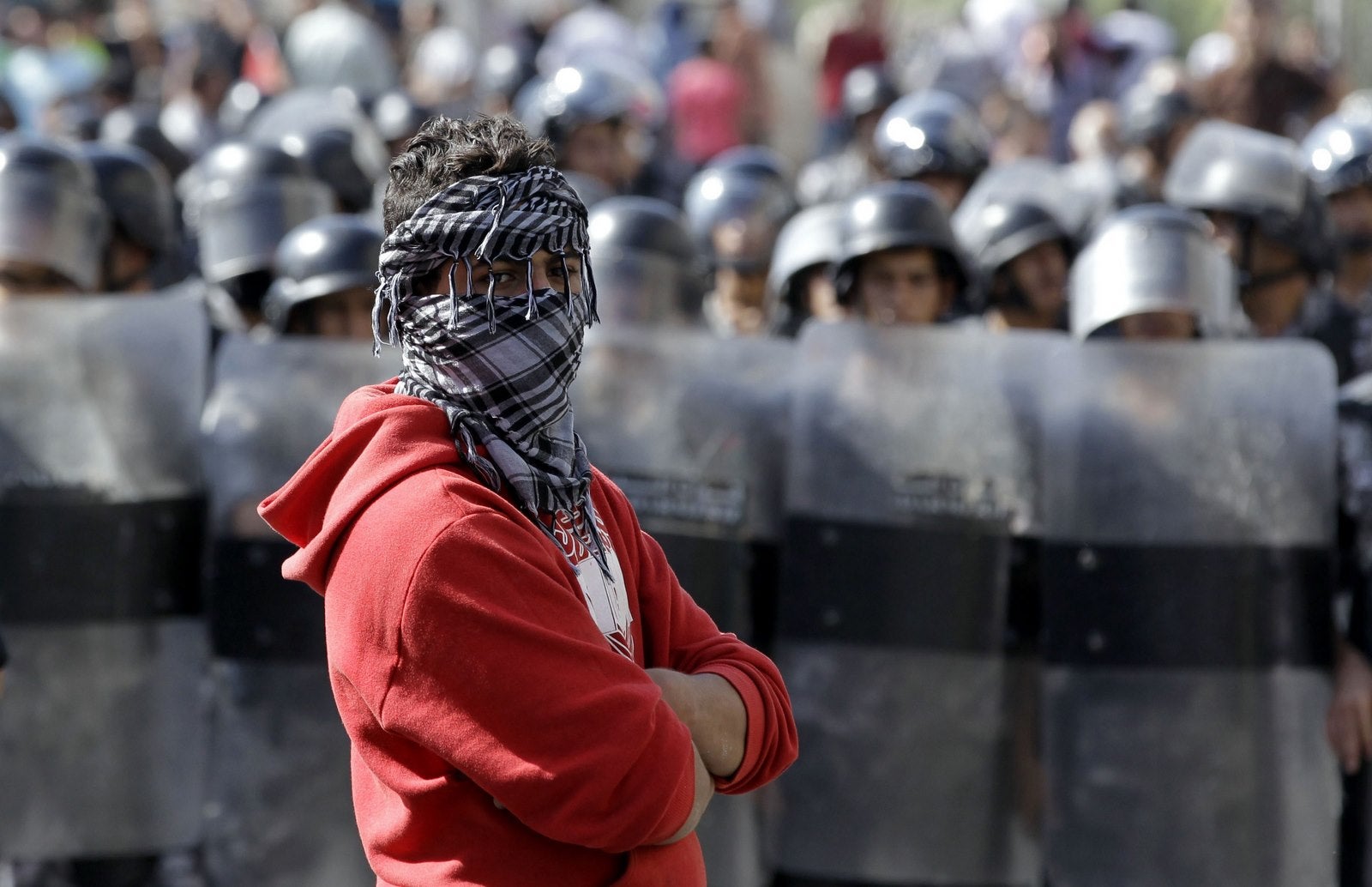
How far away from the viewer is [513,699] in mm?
1993

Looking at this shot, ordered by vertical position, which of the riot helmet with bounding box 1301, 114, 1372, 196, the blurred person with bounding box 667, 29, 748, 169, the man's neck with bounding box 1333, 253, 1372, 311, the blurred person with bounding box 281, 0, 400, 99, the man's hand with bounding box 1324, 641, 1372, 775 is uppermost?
the blurred person with bounding box 281, 0, 400, 99

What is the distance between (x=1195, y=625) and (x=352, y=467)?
103 inches

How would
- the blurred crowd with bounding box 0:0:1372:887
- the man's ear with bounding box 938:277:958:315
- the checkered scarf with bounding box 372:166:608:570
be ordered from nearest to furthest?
1. the checkered scarf with bounding box 372:166:608:570
2. the blurred crowd with bounding box 0:0:1372:887
3. the man's ear with bounding box 938:277:958:315

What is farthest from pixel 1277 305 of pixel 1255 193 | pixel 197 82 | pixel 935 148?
pixel 197 82

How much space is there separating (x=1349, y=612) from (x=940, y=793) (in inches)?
41.1

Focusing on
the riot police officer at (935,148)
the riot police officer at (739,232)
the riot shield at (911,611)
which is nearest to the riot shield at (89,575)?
the riot shield at (911,611)

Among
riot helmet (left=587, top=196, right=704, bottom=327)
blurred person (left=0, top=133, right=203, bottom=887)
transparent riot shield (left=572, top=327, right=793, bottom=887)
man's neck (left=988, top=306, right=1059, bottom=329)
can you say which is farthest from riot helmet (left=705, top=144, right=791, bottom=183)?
blurred person (left=0, top=133, right=203, bottom=887)

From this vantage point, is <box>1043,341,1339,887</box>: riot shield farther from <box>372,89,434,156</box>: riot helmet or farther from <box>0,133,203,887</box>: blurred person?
<box>372,89,434,156</box>: riot helmet

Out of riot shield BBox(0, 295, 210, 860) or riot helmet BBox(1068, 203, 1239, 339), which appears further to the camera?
riot helmet BBox(1068, 203, 1239, 339)

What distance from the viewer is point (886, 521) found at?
4391 mm

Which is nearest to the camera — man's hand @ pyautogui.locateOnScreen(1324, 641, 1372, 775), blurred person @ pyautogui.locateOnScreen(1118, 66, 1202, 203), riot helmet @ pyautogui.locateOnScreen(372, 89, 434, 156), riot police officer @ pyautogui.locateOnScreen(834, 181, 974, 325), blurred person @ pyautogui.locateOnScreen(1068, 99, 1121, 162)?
man's hand @ pyautogui.locateOnScreen(1324, 641, 1372, 775)

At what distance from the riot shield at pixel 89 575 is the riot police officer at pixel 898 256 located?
189 centimetres

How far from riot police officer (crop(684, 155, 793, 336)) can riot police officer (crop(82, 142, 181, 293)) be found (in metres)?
1.77

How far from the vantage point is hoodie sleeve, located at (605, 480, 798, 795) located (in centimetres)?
231
